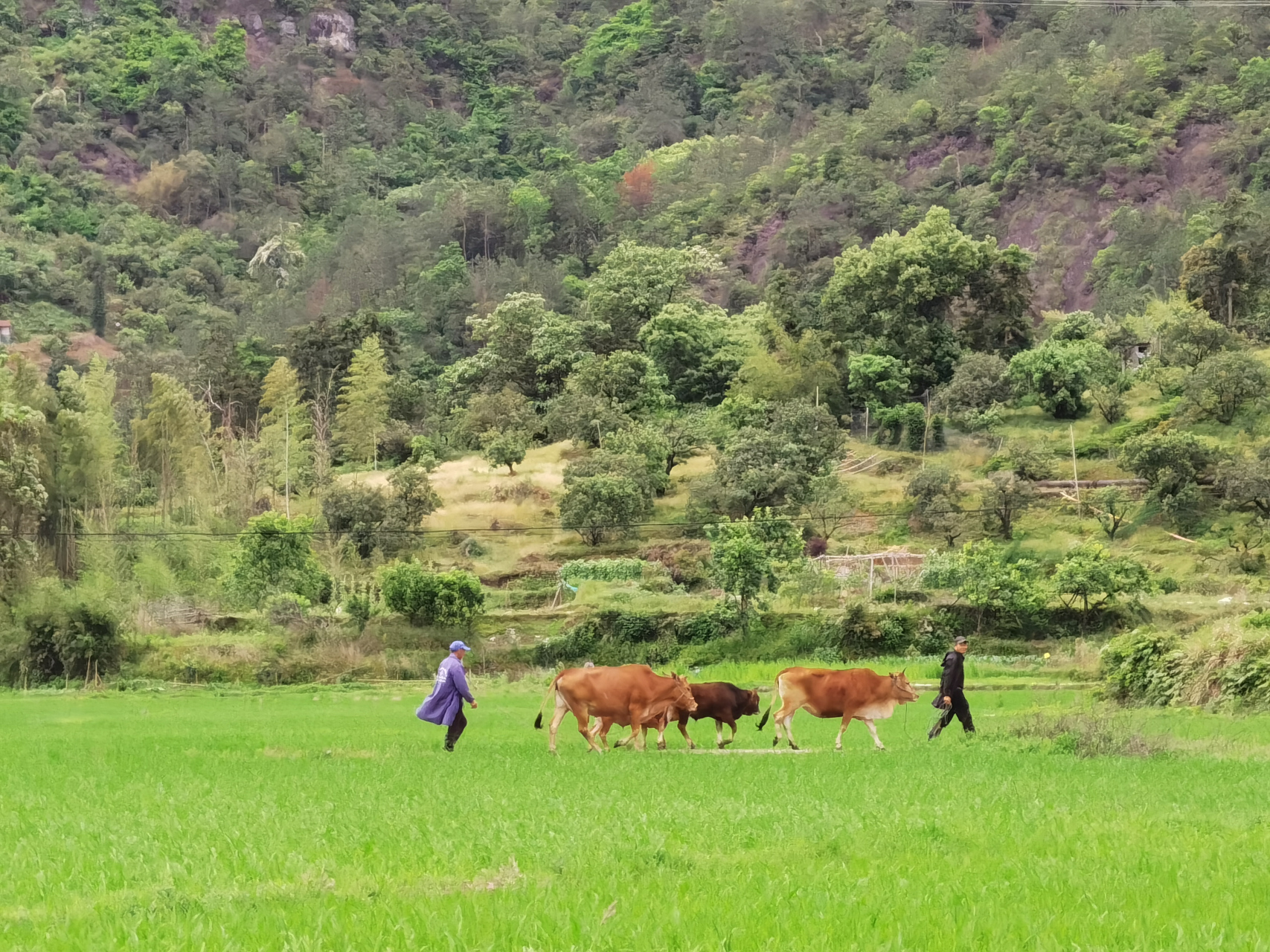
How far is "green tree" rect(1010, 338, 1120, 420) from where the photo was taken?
65000 millimetres

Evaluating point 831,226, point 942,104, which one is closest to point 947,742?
point 831,226

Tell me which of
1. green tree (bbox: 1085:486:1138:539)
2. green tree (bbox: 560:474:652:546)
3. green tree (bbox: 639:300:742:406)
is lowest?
green tree (bbox: 1085:486:1138:539)

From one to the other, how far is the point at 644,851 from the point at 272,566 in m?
42.4

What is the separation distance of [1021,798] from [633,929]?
5.72 meters

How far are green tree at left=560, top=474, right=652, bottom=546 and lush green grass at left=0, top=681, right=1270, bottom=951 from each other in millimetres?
40587

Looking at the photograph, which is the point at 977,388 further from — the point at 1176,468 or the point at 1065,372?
the point at 1176,468

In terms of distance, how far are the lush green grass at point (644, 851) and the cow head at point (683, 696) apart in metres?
0.95

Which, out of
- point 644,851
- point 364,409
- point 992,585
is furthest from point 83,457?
point 644,851

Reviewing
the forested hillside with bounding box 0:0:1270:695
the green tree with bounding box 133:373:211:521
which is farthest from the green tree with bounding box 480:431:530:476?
the green tree with bounding box 133:373:211:521

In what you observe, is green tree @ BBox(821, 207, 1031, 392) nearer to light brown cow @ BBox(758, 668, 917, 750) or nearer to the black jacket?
the black jacket

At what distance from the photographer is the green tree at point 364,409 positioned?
79.8 metres

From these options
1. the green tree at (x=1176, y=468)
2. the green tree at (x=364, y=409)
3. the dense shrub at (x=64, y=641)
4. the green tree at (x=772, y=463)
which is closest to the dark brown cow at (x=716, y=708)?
the dense shrub at (x=64, y=641)

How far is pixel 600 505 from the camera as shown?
57.5m

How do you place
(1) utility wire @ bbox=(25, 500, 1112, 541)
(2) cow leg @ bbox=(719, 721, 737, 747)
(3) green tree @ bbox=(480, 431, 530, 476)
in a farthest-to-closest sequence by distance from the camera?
(3) green tree @ bbox=(480, 431, 530, 476) → (1) utility wire @ bbox=(25, 500, 1112, 541) → (2) cow leg @ bbox=(719, 721, 737, 747)
